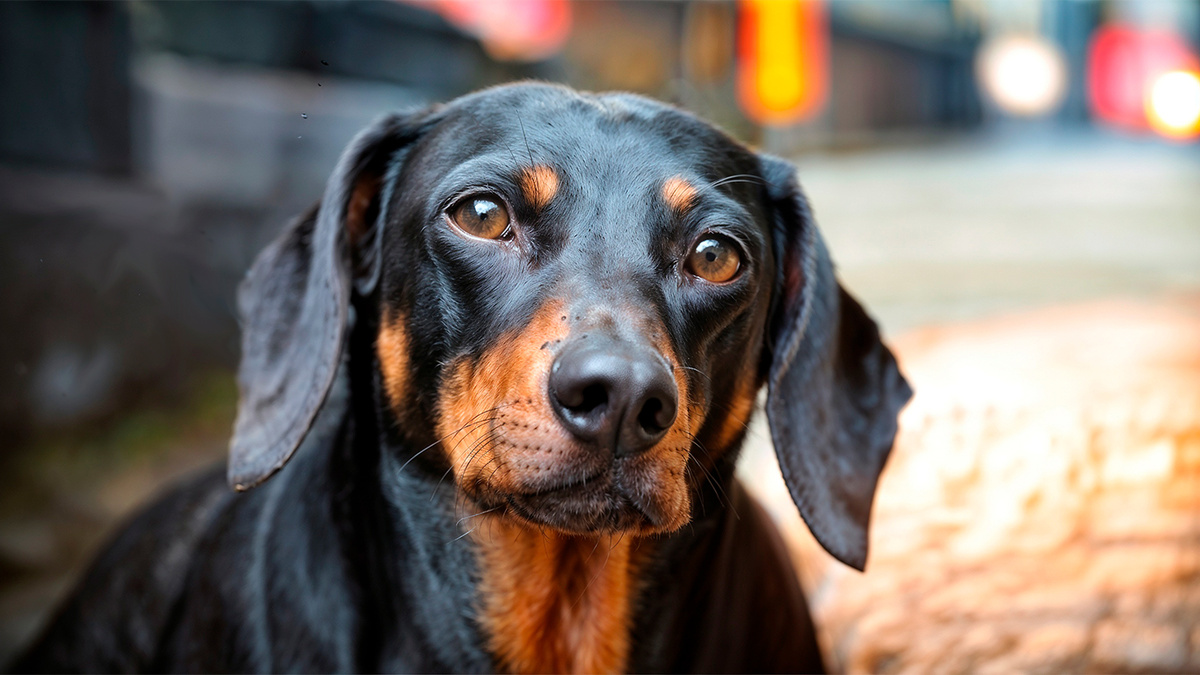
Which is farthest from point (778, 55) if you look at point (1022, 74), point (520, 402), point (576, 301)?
point (520, 402)

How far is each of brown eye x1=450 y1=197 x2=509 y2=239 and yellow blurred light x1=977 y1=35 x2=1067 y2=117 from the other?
64.0 ft

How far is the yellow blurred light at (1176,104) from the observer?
48.4 ft

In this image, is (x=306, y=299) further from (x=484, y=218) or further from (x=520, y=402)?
(x=520, y=402)

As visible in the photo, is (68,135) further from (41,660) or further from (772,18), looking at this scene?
(772,18)

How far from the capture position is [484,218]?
Result: 2076mm

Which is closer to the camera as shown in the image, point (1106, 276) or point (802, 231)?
point (802, 231)

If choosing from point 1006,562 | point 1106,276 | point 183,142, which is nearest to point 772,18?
point 1106,276

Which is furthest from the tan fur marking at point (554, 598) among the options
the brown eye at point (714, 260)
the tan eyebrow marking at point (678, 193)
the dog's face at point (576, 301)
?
the tan eyebrow marking at point (678, 193)

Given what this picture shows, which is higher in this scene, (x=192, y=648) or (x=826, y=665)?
(x=192, y=648)

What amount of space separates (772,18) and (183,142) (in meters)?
8.93

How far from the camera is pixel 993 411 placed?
3293 millimetres

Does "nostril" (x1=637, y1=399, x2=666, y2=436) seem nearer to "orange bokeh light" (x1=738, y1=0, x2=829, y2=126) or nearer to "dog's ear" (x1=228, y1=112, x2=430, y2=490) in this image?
"dog's ear" (x1=228, y1=112, x2=430, y2=490)

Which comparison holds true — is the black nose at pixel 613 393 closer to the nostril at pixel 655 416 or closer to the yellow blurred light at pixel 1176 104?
the nostril at pixel 655 416

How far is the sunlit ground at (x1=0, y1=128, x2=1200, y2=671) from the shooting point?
107 inches
